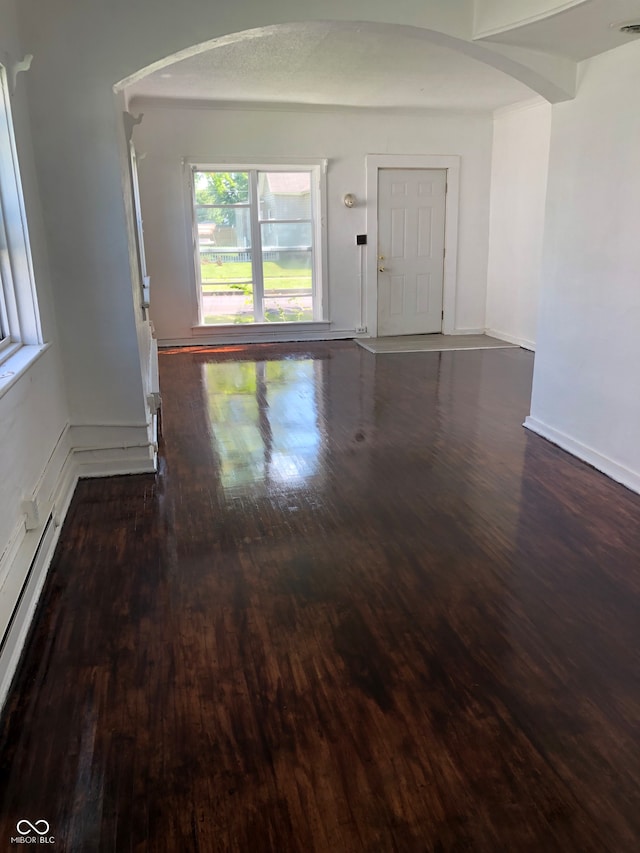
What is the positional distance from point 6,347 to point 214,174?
527 centimetres

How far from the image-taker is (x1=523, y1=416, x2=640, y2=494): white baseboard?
350 centimetres

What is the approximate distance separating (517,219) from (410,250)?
52.4 inches

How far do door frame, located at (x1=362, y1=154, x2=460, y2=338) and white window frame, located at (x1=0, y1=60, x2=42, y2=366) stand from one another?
218 inches

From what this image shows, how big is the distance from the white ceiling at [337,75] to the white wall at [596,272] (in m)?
1.29

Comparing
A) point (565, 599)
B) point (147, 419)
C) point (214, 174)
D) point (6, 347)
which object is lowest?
point (565, 599)

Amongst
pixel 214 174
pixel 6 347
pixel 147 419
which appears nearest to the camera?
pixel 6 347

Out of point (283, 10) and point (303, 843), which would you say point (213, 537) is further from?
point (283, 10)

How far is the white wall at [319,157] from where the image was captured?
719 cm

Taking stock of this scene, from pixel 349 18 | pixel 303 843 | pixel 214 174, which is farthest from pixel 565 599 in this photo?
pixel 214 174

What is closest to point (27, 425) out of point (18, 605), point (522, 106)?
point (18, 605)

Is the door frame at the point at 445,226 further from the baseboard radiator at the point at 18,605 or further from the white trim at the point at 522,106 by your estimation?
the baseboard radiator at the point at 18,605

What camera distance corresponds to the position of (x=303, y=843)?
147 centimetres

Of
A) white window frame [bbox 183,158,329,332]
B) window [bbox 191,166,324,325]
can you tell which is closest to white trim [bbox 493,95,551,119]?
white window frame [bbox 183,158,329,332]

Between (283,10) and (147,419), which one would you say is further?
(147,419)
